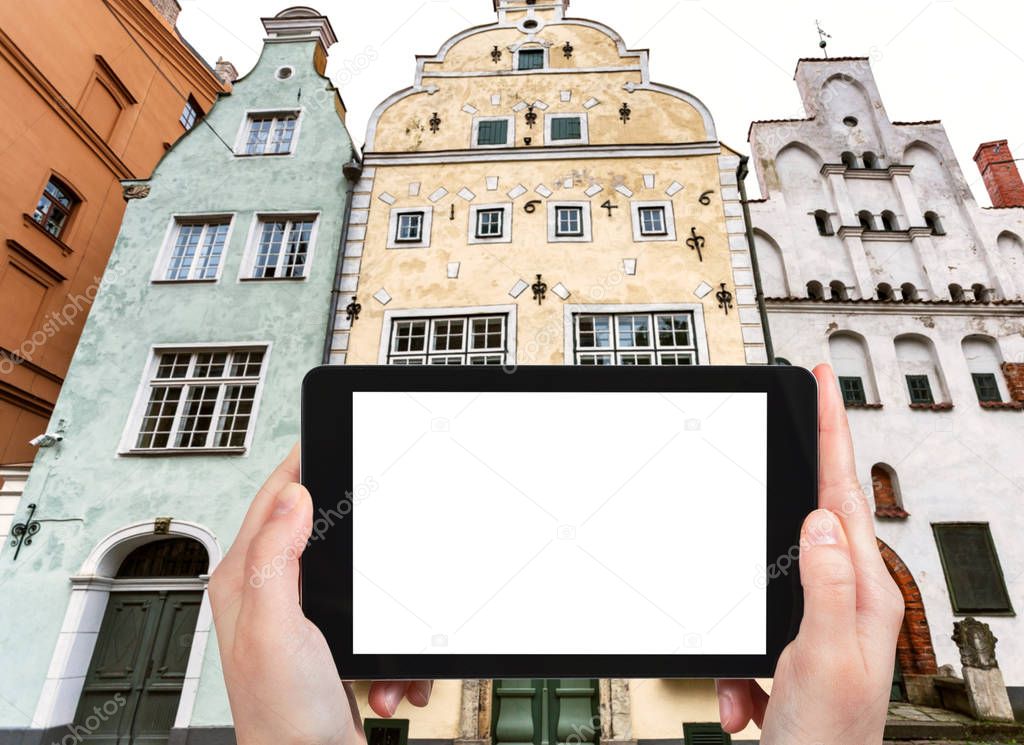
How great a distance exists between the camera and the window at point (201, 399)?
366 inches

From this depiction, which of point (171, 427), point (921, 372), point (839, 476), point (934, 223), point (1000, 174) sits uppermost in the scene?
point (1000, 174)

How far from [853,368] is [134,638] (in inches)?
594

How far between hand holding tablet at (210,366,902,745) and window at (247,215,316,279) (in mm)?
9886

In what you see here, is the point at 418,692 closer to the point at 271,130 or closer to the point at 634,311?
the point at 634,311

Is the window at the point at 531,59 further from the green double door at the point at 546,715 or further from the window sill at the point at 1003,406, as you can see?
the green double door at the point at 546,715

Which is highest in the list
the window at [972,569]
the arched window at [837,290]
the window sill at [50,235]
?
the window sill at [50,235]

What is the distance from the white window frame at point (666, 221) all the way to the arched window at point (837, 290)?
5719mm

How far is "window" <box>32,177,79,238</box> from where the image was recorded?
12875mm

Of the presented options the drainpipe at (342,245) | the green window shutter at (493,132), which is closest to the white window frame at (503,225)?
the green window shutter at (493,132)

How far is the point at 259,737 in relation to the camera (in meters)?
1.22

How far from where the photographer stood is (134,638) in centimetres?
845

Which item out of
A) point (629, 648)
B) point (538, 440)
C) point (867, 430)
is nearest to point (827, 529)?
point (629, 648)

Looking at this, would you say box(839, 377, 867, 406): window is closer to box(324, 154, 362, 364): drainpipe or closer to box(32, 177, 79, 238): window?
box(324, 154, 362, 364): drainpipe

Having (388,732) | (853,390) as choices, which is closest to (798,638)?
(388,732)
